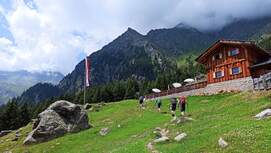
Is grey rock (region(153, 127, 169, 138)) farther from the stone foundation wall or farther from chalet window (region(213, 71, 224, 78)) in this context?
chalet window (region(213, 71, 224, 78))

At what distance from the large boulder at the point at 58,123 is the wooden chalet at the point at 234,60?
3549cm

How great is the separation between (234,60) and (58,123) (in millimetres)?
42537

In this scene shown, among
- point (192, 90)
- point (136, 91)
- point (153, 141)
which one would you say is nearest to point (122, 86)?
point (136, 91)

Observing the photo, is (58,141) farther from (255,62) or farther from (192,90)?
(255,62)

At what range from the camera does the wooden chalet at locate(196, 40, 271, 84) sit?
80.3m

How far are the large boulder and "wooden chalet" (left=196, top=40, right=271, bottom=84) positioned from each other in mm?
35488

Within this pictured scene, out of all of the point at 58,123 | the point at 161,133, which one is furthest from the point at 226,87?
the point at 161,133

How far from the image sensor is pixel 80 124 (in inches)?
2672

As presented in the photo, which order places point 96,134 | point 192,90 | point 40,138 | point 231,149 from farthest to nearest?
point 192,90
point 40,138
point 96,134
point 231,149

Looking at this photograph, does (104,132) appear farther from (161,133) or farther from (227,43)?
(227,43)

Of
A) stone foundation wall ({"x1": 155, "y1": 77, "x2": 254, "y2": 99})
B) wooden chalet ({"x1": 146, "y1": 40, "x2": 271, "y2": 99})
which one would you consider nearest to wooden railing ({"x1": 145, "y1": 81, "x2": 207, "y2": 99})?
wooden chalet ({"x1": 146, "y1": 40, "x2": 271, "y2": 99})

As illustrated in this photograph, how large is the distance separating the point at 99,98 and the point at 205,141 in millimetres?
155603

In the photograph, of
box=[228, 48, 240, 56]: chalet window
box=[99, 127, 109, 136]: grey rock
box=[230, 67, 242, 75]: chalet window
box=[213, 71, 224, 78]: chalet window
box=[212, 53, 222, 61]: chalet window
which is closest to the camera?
box=[99, 127, 109, 136]: grey rock

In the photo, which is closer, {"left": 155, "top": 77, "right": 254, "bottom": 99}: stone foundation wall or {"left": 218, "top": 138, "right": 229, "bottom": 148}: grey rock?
{"left": 218, "top": 138, "right": 229, "bottom": 148}: grey rock
